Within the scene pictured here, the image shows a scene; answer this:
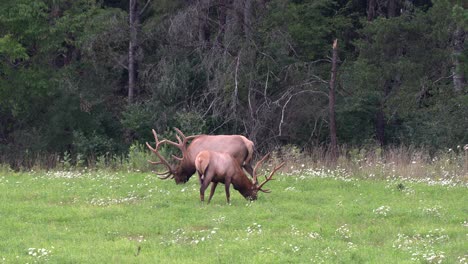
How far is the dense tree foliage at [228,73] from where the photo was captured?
33.8 meters

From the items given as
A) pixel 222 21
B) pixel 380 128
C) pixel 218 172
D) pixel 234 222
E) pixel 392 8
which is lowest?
pixel 380 128

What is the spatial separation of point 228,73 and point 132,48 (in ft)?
26.1

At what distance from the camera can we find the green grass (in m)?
13.0

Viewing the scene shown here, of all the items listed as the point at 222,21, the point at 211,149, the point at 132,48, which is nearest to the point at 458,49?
the point at 222,21

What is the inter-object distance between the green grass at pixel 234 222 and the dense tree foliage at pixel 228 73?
1075 centimetres

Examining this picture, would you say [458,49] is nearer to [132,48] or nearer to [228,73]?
[228,73]

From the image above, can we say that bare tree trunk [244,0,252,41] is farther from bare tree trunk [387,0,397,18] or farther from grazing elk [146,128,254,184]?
grazing elk [146,128,254,184]

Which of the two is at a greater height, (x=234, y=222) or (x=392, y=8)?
(x=392, y=8)

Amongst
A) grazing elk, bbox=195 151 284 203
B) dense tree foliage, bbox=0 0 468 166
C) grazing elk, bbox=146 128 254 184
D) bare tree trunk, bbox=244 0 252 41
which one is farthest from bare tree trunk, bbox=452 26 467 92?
grazing elk, bbox=195 151 284 203

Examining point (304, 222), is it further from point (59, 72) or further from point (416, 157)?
point (59, 72)

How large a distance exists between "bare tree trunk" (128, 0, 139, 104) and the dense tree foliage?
5 centimetres

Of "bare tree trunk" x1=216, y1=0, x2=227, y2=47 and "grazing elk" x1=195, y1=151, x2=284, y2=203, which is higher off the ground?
"bare tree trunk" x1=216, y1=0, x2=227, y2=47

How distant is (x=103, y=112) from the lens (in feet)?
136

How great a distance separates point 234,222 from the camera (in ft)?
51.5
